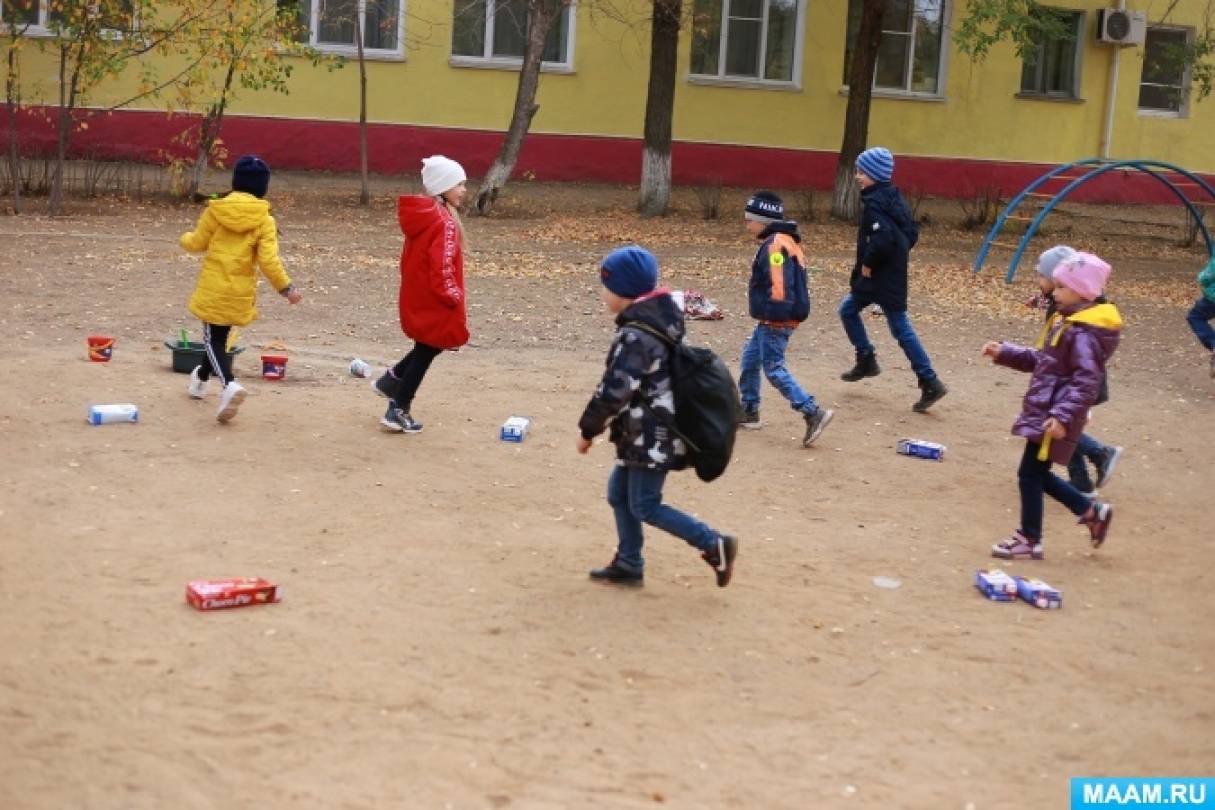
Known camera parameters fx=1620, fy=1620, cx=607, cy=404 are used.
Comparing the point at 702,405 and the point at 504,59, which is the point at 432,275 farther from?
the point at 504,59

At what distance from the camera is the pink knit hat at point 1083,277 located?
23.6 ft

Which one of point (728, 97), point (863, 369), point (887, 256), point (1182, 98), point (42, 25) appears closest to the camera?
point (887, 256)

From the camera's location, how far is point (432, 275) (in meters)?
9.02

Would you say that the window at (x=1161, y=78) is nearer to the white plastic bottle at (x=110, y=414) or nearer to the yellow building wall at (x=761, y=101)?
the yellow building wall at (x=761, y=101)

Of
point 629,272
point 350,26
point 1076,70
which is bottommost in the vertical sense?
point 629,272

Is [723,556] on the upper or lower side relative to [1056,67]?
lower

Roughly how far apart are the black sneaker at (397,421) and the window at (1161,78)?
23474 mm

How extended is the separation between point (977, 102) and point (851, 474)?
20732 mm

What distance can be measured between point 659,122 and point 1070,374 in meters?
16.6

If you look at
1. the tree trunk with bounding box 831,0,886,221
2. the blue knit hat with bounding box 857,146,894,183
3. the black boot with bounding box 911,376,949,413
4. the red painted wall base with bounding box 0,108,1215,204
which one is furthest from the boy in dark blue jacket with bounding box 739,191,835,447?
the red painted wall base with bounding box 0,108,1215,204

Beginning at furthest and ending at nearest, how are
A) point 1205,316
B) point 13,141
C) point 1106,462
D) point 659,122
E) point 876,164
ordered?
point 659,122 < point 13,141 < point 1205,316 < point 876,164 < point 1106,462

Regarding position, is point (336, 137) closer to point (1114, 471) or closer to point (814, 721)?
point (1114, 471)

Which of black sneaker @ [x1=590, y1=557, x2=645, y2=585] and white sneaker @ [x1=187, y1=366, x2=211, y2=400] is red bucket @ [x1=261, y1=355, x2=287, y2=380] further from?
black sneaker @ [x1=590, y1=557, x2=645, y2=585]

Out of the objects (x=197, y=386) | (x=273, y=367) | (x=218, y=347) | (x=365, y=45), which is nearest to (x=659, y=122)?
(x=365, y=45)
